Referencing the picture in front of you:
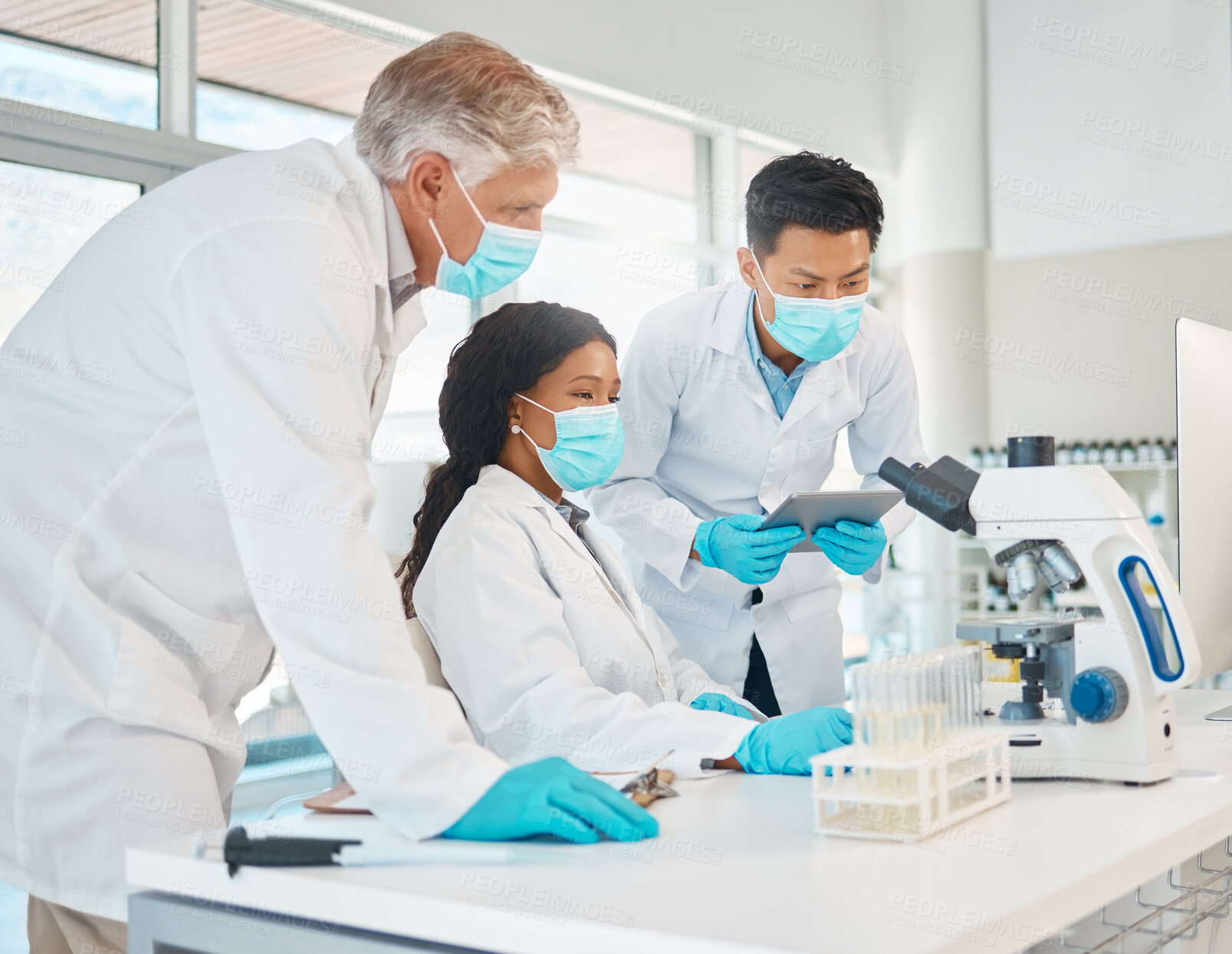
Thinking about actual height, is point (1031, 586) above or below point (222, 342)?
below

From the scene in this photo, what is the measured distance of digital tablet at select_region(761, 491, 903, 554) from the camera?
1623 mm

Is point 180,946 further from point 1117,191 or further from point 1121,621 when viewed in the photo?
point 1117,191

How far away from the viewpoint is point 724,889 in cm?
90

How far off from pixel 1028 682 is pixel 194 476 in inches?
38.1

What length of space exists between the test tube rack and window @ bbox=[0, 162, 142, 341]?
3.01m

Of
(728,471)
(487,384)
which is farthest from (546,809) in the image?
(728,471)

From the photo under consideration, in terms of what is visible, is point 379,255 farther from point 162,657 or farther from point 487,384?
point 487,384

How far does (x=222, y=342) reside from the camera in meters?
1.03

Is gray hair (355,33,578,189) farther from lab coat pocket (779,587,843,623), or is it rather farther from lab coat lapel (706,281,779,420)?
lab coat pocket (779,587,843,623)

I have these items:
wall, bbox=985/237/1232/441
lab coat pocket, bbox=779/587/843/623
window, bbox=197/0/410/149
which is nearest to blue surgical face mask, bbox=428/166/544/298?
lab coat pocket, bbox=779/587/843/623

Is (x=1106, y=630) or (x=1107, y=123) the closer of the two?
(x=1106, y=630)

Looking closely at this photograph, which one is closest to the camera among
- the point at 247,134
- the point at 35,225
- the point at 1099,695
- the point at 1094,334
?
the point at 1099,695

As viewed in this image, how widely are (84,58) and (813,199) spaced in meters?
2.66

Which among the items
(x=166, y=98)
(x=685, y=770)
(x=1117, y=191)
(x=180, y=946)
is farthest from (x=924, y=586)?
(x=180, y=946)
